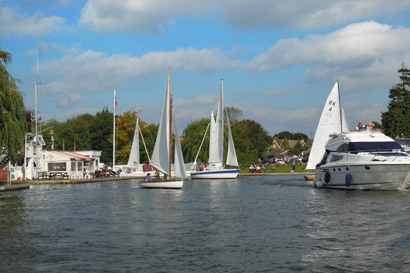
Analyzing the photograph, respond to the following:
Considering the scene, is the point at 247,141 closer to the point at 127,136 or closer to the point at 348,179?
the point at 127,136

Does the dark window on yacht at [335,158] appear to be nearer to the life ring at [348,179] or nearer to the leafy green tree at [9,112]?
the life ring at [348,179]

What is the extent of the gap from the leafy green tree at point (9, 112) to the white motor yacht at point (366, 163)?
2558 cm

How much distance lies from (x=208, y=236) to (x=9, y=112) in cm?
2592

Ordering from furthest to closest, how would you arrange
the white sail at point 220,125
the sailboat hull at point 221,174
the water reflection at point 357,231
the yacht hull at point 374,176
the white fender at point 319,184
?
the white sail at point 220,125
the sailboat hull at point 221,174
the white fender at point 319,184
the yacht hull at point 374,176
the water reflection at point 357,231

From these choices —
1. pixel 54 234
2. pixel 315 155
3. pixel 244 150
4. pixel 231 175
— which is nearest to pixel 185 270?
pixel 54 234

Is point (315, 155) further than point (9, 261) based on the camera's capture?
Yes

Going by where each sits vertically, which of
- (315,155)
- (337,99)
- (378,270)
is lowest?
(378,270)

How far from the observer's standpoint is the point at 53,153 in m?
72.9

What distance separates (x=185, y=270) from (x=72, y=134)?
136 m

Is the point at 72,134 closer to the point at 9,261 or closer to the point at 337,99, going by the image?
the point at 337,99

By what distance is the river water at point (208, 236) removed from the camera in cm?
1516

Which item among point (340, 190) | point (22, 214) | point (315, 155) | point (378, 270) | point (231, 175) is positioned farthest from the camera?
point (231, 175)

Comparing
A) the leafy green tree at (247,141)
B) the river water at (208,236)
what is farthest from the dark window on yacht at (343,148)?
the leafy green tree at (247,141)

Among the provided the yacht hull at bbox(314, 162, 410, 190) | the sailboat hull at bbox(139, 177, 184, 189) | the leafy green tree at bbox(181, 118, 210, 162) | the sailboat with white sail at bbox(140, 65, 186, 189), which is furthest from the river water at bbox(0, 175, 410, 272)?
the leafy green tree at bbox(181, 118, 210, 162)
